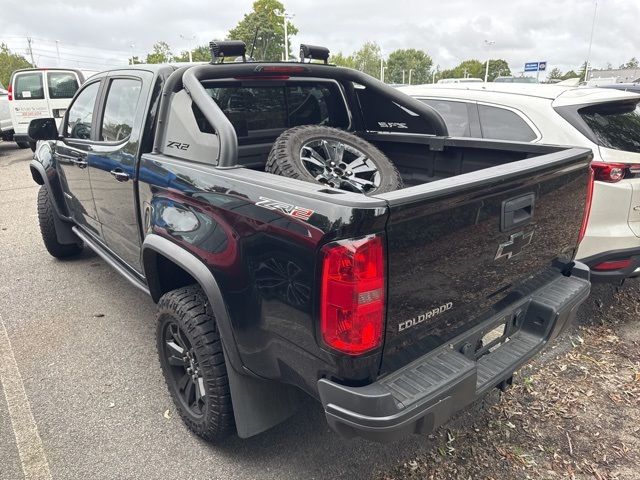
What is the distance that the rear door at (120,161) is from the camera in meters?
2.97

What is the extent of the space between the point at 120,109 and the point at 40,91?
1052 cm

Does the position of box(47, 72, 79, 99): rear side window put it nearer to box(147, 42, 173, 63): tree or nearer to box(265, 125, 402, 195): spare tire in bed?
box(265, 125, 402, 195): spare tire in bed

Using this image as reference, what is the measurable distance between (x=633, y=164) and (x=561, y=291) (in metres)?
1.55

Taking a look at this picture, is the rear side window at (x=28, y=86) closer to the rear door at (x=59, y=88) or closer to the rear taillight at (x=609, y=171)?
the rear door at (x=59, y=88)

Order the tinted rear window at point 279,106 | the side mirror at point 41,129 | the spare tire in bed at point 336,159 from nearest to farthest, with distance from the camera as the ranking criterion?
the spare tire in bed at point 336,159
the tinted rear window at point 279,106
the side mirror at point 41,129

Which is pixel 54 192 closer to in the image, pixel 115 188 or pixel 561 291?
pixel 115 188

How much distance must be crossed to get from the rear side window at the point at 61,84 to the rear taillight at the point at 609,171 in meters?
12.1

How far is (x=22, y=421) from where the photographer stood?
2715mm

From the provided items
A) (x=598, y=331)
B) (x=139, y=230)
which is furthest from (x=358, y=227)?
(x=598, y=331)

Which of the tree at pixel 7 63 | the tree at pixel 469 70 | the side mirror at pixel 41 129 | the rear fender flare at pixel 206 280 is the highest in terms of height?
the tree at pixel 469 70

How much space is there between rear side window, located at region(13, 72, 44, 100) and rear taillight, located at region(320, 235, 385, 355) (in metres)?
12.9

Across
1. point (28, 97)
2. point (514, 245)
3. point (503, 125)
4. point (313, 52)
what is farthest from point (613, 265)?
point (28, 97)

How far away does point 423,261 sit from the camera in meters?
1.74

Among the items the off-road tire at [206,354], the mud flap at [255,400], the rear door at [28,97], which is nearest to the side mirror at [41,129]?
the off-road tire at [206,354]
